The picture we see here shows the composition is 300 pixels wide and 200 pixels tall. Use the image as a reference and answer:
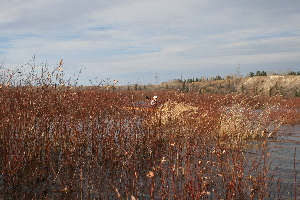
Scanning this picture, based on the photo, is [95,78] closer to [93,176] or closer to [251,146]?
[251,146]

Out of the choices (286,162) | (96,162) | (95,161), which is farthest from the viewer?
(286,162)

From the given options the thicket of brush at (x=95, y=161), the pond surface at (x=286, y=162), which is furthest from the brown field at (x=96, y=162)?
the pond surface at (x=286, y=162)

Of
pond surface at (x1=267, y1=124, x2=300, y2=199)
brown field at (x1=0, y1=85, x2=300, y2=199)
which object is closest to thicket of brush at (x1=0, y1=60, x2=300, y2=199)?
brown field at (x1=0, y1=85, x2=300, y2=199)

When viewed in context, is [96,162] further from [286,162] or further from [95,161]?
[286,162]

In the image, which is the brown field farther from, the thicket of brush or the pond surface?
the pond surface

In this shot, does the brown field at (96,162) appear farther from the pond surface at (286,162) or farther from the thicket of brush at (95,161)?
the pond surface at (286,162)

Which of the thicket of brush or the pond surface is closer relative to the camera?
the thicket of brush

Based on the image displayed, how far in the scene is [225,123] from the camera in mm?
9141

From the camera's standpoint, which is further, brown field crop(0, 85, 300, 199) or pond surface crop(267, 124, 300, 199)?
pond surface crop(267, 124, 300, 199)

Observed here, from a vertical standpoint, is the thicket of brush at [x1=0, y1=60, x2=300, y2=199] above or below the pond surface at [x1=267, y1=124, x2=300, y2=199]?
above

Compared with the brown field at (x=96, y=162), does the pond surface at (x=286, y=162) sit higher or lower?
lower

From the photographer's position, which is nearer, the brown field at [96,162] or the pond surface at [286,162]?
the brown field at [96,162]

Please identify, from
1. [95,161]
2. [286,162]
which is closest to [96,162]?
[95,161]

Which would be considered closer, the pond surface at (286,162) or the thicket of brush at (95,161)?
the thicket of brush at (95,161)
